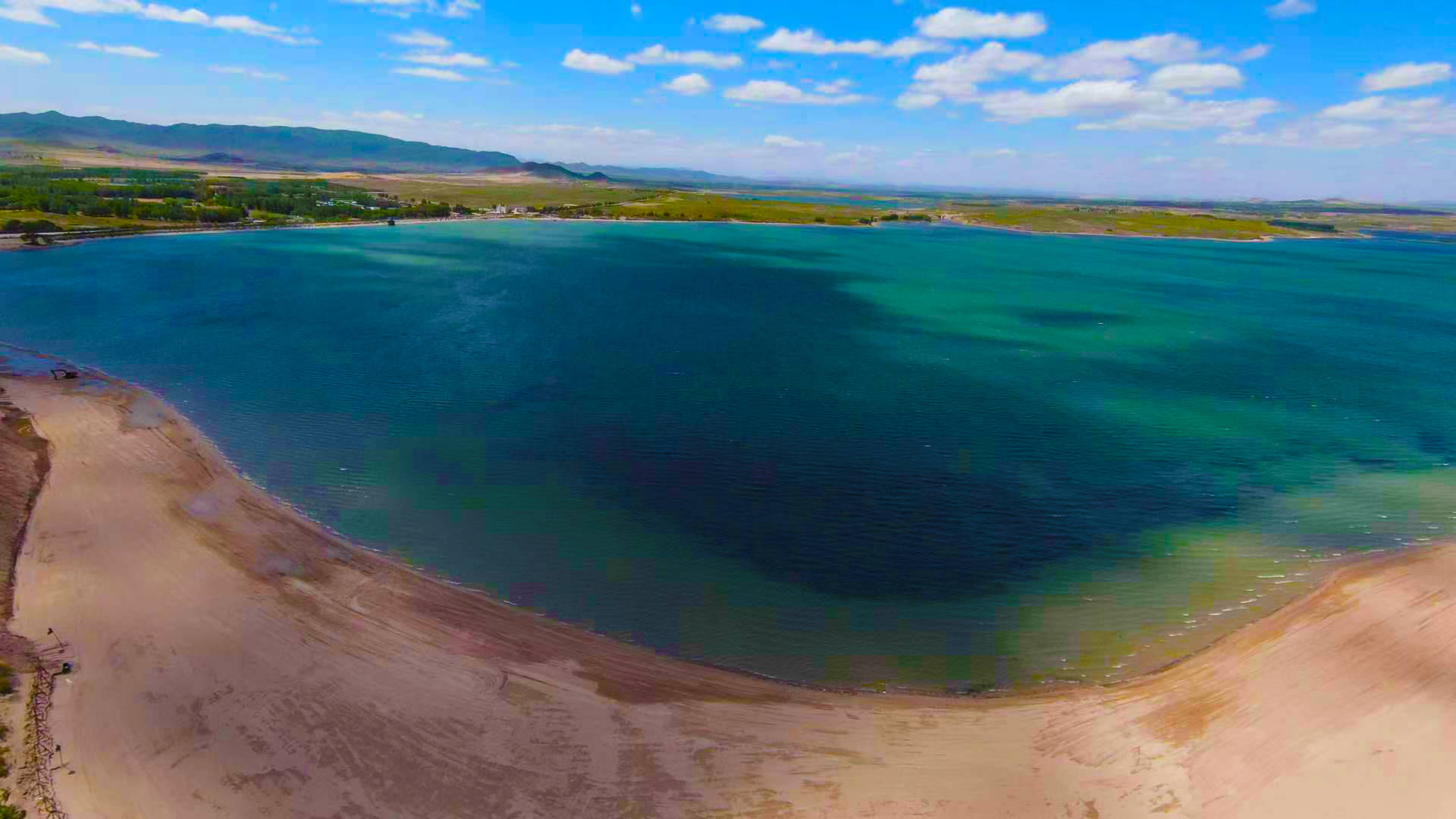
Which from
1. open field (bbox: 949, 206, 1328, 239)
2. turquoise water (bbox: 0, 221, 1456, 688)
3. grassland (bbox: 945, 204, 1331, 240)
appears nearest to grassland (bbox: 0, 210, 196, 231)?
turquoise water (bbox: 0, 221, 1456, 688)

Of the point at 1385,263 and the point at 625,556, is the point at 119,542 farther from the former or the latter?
the point at 1385,263

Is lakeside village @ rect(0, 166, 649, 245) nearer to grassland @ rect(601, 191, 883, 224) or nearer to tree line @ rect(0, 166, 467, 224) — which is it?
tree line @ rect(0, 166, 467, 224)

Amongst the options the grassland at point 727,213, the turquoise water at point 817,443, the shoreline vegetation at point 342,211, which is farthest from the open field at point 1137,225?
the turquoise water at point 817,443

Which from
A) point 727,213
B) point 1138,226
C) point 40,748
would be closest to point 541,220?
point 727,213

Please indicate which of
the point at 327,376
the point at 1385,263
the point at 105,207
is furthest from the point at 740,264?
the point at 1385,263

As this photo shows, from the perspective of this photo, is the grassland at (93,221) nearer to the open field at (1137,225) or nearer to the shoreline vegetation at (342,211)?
the shoreline vegetation at (342,211)

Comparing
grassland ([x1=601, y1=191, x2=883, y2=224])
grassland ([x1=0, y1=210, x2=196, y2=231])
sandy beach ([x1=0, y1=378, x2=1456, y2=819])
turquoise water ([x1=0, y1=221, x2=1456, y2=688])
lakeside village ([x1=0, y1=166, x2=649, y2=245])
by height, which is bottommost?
sandy beach ([x1=0, y1=378, x2=1456, y2=819])

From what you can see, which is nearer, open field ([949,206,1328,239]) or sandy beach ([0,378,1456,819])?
sandy beach ([0,378,1456,819])
